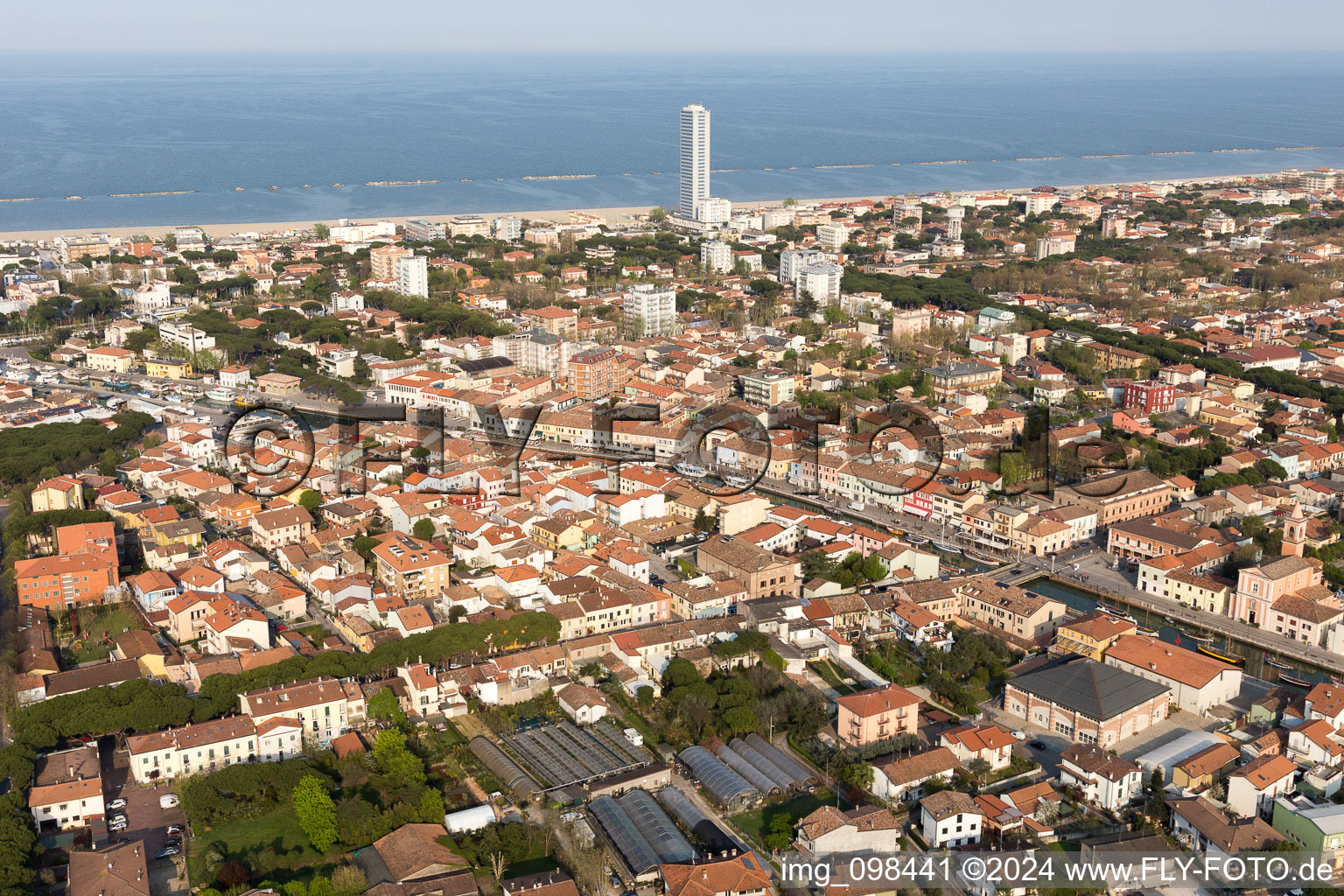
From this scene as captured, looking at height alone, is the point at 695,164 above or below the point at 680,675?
above

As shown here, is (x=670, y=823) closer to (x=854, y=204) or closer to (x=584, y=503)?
(x=584, y=503)

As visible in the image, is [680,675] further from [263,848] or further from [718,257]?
[718,257]

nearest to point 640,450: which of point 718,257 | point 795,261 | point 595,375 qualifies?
point 595,375

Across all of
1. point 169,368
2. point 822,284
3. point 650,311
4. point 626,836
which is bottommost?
point 626,836

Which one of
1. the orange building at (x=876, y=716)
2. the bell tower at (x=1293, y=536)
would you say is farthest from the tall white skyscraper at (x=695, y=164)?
the orange building at (x=876, y=716)

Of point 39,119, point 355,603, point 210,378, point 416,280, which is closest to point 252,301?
point 416,280

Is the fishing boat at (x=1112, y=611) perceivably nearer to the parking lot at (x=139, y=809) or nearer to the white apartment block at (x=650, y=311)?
the parking lot at (x=139, y=809)

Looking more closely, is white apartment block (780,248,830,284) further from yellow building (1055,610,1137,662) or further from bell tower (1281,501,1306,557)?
yellow building (1055,610,1137,662)
